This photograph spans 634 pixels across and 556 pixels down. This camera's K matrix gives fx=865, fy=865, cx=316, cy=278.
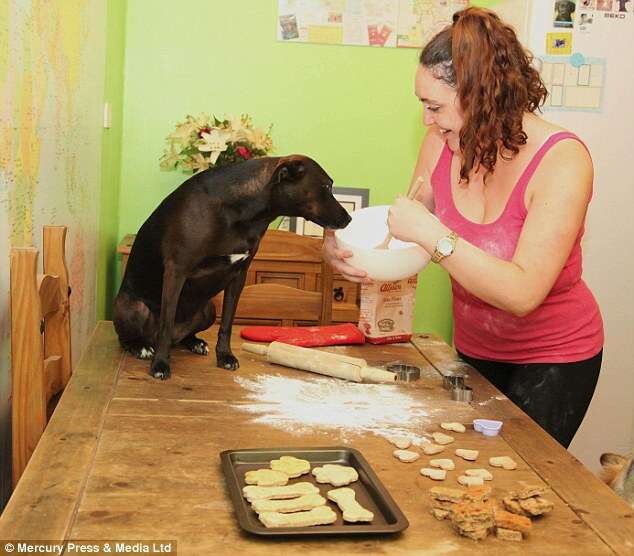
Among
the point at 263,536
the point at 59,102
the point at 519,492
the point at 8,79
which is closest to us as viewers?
the point at 263,536

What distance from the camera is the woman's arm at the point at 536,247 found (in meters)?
1.74

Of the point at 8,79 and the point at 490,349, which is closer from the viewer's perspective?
the point at 8,79

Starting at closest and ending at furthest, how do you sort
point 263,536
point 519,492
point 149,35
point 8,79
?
point 263,536, point 519,492, point 8,79, point 149,35

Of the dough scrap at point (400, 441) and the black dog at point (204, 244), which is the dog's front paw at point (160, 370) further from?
the dough scrap at point (400, 441)

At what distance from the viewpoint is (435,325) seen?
4.17 meters

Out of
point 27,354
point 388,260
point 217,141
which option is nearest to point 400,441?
point 388,260

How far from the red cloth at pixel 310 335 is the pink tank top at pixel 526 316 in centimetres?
36

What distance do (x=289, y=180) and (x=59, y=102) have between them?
0.72 metres

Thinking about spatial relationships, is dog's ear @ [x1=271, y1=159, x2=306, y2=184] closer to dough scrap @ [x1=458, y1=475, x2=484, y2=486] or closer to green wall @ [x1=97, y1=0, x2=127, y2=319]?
dough scrap @ [x1=458, y1=475, x2=484, y2=486]

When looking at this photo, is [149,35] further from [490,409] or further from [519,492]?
[519,492]

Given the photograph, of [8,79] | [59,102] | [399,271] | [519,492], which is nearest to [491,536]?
[519,492]

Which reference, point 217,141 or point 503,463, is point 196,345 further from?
point 217,141

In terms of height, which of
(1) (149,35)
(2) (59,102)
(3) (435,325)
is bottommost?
(3) (435,325)

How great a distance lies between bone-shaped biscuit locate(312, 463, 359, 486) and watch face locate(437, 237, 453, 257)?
1.93ft
